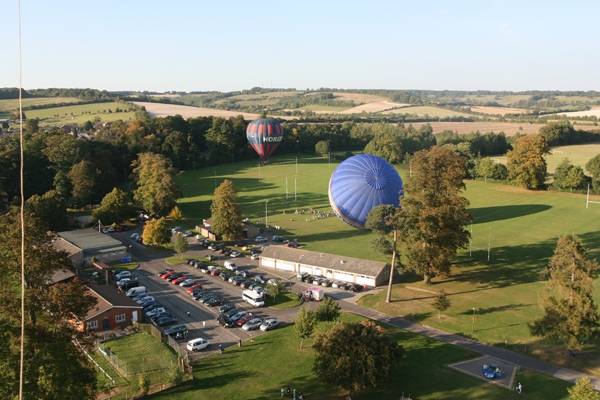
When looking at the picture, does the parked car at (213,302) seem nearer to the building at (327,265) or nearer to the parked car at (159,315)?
the parked car at (159,315)

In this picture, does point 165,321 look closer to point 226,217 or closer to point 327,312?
point 327,312

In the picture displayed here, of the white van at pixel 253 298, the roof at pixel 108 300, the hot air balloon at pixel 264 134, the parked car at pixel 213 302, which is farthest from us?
the hot air balloon at pixel 264 134

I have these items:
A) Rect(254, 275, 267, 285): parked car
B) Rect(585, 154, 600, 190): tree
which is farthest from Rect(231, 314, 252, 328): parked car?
Rect(585, 154, 600, 190): tree

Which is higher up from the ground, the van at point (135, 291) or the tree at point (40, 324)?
the tree at point (40, 324)

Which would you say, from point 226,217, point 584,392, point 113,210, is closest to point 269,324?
point 584,392

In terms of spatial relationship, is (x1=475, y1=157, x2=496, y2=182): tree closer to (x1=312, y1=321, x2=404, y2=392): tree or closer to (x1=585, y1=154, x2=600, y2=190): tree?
(x1=585, y1=154, x2=600, y2=190): tree

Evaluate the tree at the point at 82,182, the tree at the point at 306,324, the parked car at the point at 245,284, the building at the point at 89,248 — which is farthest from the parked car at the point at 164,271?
the tree at the point at 82,182
